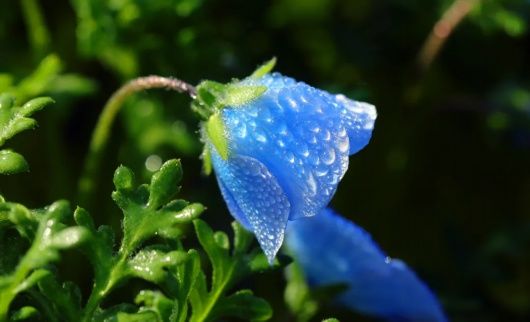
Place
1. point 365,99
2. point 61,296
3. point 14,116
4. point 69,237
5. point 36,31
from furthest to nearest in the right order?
point 36,31 → point 365,99 → point 14,116 → point 61,296 → point 69,237

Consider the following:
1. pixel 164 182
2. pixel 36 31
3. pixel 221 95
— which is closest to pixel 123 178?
pixel 164 182

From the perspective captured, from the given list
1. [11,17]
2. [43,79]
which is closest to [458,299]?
[43,79]

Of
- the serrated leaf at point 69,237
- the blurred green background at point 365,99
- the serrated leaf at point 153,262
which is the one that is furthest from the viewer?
the blurred green background at point 365,99

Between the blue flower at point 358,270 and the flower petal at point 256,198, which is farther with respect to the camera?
the blue flower at point 358,270

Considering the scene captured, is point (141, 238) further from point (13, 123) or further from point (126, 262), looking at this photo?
point (13, 123)

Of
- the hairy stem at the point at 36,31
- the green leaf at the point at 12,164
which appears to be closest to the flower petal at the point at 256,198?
the green leaf at the point at 12,164

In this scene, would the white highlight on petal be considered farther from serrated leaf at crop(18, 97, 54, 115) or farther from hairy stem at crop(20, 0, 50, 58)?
hairy stem at crop(20, 0, 50, 58)

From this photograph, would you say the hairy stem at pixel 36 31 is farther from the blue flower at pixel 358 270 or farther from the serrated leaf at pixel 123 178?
the serrated leaf at pixel 123 178

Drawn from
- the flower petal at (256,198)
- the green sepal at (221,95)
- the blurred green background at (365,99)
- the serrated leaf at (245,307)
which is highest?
the green sepal at (221,95)
